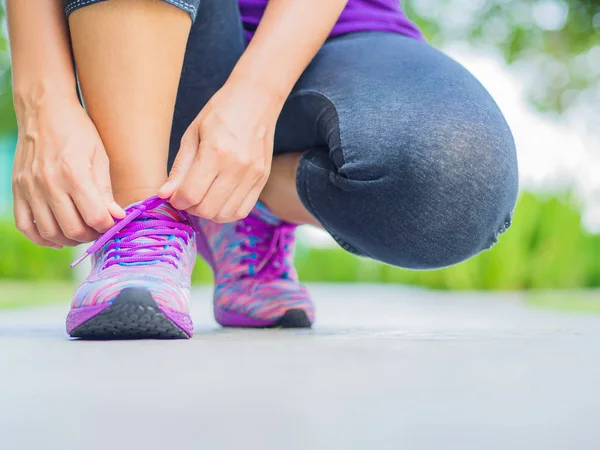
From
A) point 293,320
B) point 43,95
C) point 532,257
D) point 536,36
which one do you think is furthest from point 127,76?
point 536,36

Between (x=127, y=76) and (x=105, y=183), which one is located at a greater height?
(x=127, y=76)

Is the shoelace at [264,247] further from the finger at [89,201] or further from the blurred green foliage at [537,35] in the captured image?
the blurred green foliage at [537,35]

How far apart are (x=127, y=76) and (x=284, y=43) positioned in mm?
190

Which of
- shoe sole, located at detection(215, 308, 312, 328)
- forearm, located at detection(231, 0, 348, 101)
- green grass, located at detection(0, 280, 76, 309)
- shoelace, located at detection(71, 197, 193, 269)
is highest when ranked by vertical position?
forearm, located at detection(231, 0, 348, 101)

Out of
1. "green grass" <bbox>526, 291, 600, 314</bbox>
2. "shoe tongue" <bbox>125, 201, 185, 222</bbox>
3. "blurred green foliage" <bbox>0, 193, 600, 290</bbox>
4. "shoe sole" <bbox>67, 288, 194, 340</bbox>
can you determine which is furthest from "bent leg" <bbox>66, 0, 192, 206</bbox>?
"blurred green foliage" <bbox>0, 193, 600, 290</bbox>

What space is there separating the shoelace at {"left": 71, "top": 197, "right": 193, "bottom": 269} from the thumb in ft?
0.05

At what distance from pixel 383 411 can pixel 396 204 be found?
1.68ft

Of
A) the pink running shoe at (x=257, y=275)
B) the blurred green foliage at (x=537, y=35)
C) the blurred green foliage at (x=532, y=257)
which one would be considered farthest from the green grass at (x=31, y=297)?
the blurred green foliage at (x=537, y=35)

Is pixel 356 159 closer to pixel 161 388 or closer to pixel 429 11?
pixel 161 388

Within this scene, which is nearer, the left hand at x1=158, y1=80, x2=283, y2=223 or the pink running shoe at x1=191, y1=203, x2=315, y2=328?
the left hand at x1=158, y1=80, x2=283, y2=223

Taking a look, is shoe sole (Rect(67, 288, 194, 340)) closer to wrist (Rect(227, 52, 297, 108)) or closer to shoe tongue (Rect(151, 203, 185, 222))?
shoe tongue (Rect(151, 203, 185, 222))

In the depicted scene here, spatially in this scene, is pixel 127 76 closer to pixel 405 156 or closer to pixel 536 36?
pixel 405 156

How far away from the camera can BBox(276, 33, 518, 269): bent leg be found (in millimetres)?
883

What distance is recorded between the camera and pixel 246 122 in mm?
795
